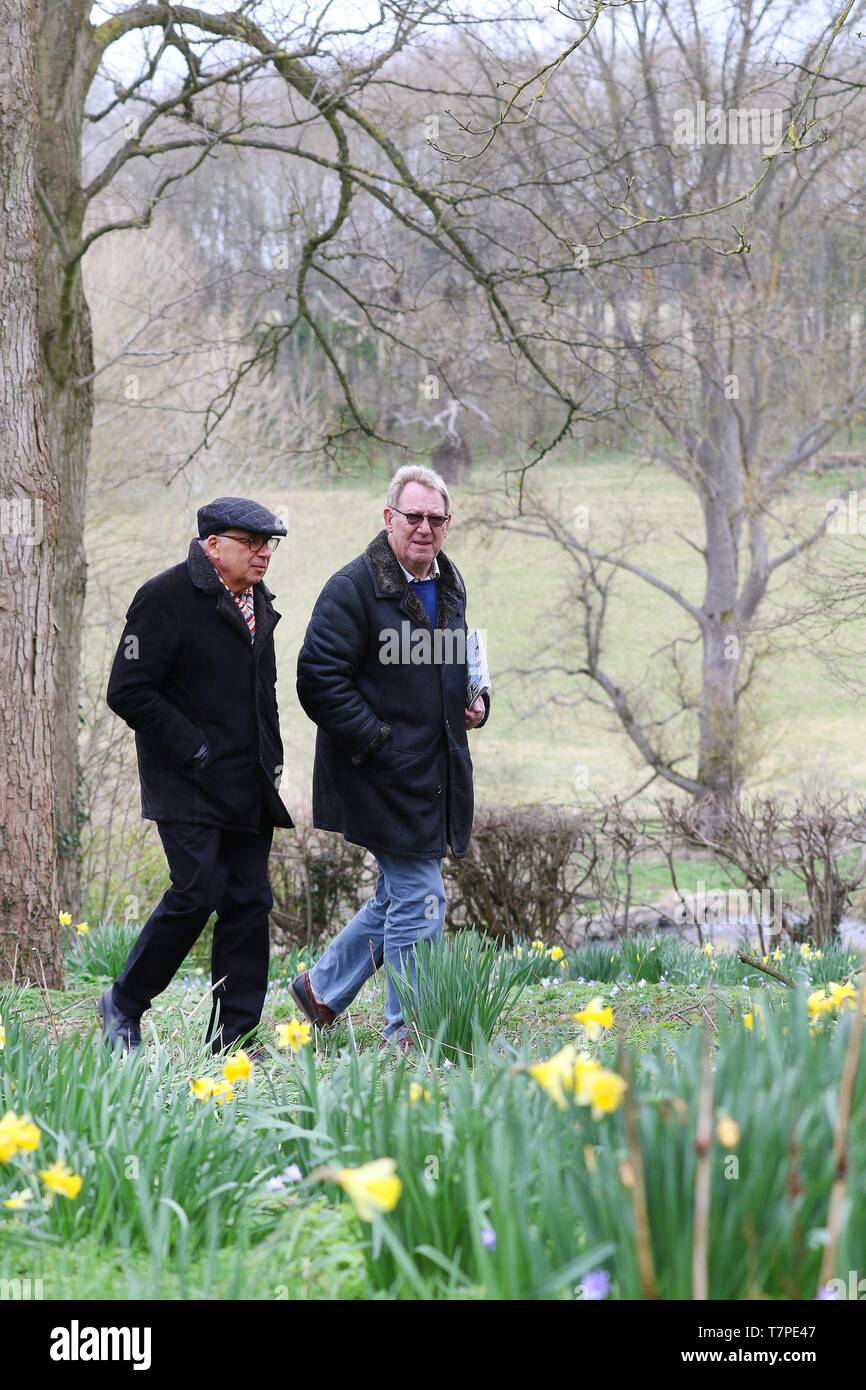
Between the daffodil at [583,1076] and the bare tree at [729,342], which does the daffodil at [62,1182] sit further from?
the bare tree at [729,342]

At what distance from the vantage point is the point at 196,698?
430cm

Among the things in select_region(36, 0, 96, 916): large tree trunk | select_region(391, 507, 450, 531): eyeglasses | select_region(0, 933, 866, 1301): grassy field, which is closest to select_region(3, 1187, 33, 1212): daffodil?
select_region(0, 933, 866, 1301): grassy field

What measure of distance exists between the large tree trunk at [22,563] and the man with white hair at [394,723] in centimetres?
129

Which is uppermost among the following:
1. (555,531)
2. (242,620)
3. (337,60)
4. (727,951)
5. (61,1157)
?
(337,60)

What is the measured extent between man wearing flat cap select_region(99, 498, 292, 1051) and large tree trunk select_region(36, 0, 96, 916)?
3.61 meters

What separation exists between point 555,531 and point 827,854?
9.21 m

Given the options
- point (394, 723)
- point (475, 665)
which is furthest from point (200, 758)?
point (475, 665)

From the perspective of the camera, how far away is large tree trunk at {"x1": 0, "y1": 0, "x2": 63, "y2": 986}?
521 centimetres

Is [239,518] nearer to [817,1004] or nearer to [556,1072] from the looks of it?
[817,1004]

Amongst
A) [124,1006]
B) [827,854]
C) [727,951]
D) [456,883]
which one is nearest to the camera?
[124,1006]

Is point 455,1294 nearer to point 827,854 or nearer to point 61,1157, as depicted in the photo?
point 61,1157

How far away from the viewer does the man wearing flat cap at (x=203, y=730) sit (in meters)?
4.18
